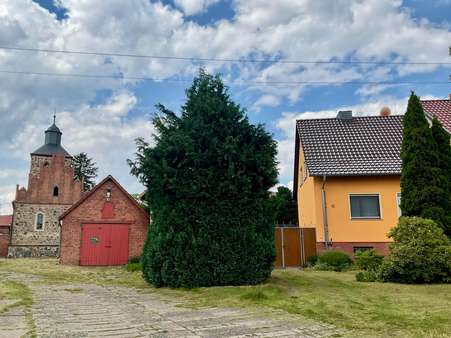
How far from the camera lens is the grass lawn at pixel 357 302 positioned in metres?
5.48

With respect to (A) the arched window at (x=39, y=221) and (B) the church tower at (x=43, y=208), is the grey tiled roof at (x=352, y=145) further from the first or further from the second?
(A) the arched window at (x=39, y=221)

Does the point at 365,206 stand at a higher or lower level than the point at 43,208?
lower

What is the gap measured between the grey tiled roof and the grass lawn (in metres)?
7.66

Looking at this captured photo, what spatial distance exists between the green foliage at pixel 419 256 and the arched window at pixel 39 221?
34.8 metres

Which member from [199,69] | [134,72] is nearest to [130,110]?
[134,72]

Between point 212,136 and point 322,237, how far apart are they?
30.0 ft

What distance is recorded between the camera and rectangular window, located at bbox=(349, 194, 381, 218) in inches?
680

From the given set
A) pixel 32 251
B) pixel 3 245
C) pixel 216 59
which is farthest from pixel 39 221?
pixel 216 59

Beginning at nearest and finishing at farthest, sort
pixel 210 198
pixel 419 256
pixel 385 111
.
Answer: pixel 210 198 < pixel 419 256 < pixel 385 111

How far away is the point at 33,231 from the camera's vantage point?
36.7 metres

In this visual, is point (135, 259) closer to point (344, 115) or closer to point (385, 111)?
point (344, 115)

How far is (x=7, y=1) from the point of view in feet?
36.8

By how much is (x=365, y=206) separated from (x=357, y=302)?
1063 centimetres

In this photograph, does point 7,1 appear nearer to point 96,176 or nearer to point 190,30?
point 190,30
